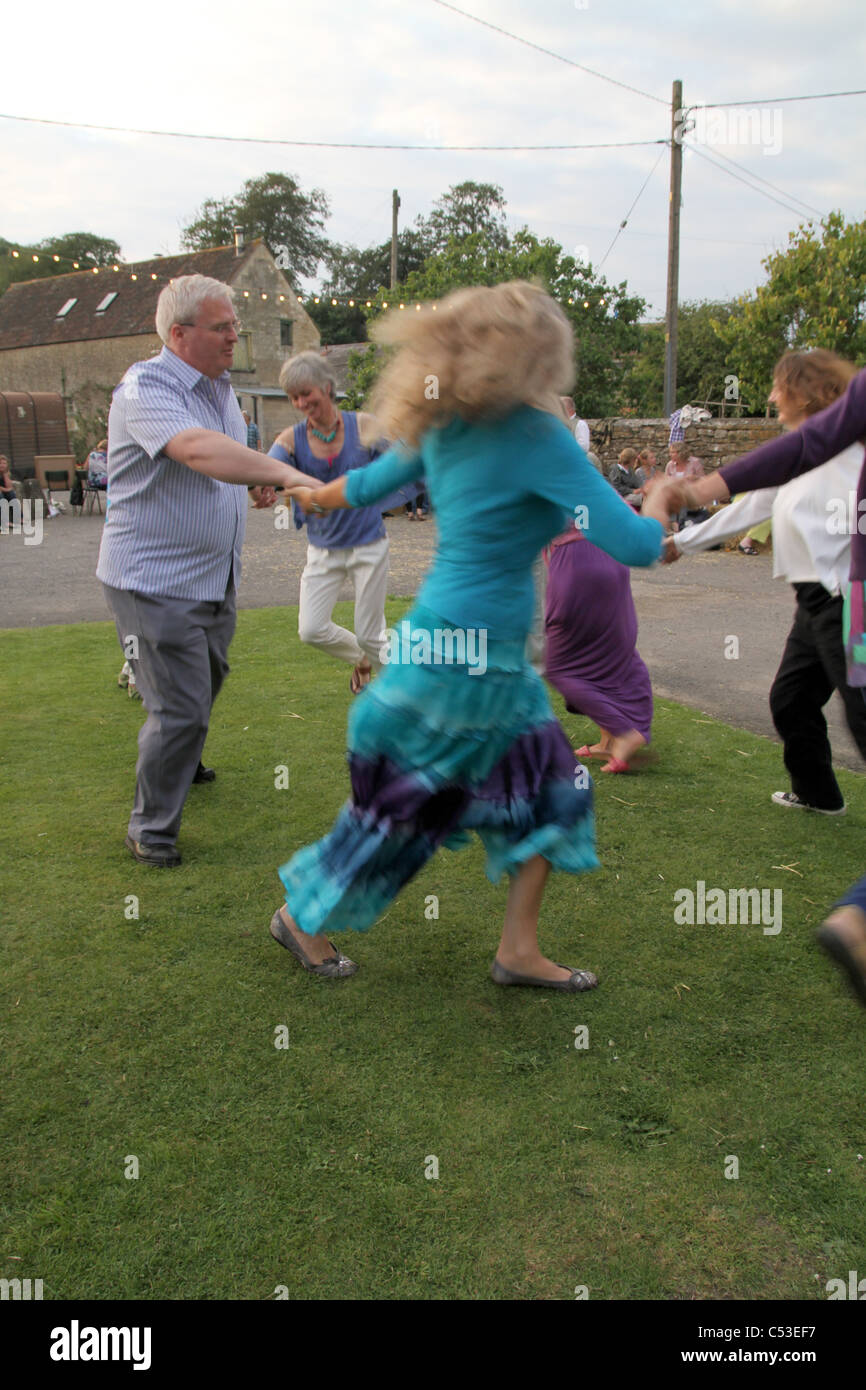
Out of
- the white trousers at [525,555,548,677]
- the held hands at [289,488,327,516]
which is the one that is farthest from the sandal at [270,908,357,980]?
the held hands at [289,488,327,516]

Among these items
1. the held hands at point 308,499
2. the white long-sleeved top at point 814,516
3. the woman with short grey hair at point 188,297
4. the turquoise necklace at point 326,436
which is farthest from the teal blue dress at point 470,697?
the turquoise necklace at point 326,436

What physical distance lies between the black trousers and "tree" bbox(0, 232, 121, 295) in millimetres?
64698

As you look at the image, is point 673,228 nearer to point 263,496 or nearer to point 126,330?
point 263,496

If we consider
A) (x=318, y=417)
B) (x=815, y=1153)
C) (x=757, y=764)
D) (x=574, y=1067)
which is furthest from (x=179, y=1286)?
(x=318, y=417)

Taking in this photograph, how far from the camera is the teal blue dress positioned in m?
2.39

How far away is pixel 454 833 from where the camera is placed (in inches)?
111

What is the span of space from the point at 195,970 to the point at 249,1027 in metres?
0.40

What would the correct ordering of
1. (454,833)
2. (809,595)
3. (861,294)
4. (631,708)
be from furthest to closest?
(861,294), (631,708), (809,595), (454,833)

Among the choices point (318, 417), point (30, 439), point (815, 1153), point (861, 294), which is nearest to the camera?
point (815, 1153)

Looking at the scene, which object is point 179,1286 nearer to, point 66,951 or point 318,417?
point 66,951

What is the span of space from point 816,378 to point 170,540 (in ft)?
8.70

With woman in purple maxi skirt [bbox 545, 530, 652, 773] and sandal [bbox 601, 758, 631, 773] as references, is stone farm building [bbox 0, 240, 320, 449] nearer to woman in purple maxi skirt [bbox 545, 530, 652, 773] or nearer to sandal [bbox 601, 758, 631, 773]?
woman in purple maxi skirt [bbox 545, 530, 652, 773]

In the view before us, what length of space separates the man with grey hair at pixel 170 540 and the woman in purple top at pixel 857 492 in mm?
1801

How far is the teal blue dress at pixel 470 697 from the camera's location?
239cm
